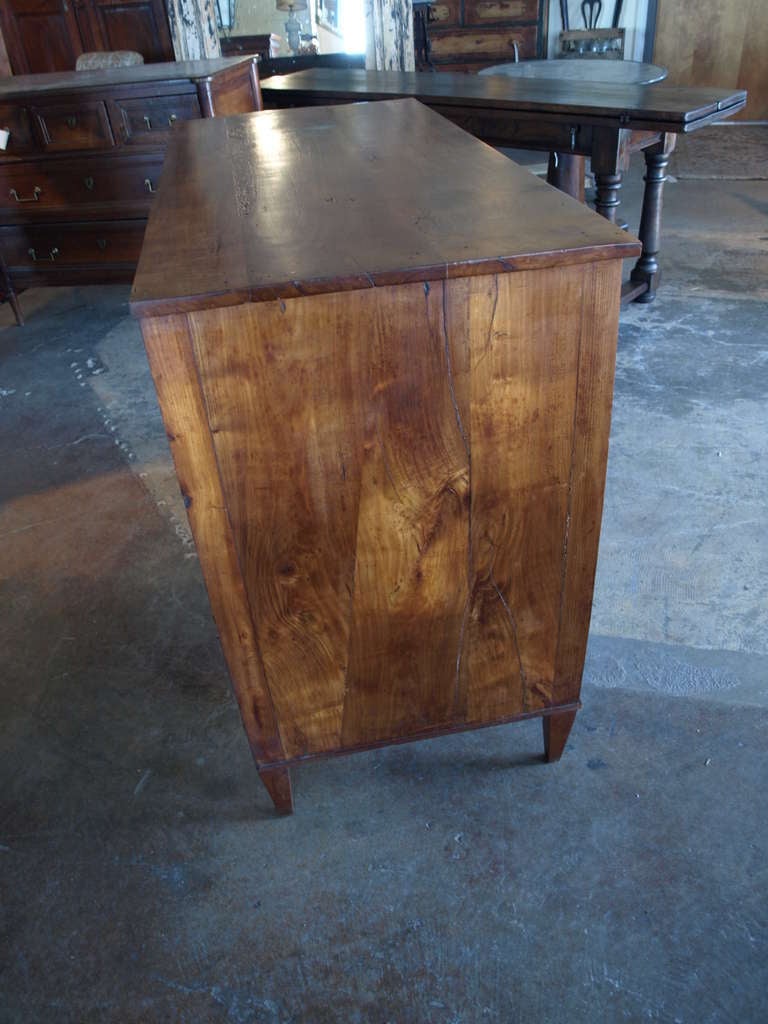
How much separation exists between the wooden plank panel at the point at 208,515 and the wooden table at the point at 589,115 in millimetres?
1863

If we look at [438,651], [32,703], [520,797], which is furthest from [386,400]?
[32,703]

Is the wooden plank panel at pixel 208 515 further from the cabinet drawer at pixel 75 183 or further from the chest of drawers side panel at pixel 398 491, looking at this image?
the cabinet drawer at pixel 75 183

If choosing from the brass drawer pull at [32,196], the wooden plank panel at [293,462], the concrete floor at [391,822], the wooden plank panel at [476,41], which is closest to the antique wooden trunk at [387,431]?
the wooden plank panel at [293,462]

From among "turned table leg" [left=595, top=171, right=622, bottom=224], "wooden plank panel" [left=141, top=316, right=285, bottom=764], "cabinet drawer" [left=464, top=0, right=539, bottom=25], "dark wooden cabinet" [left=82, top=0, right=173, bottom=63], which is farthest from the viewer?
"cabinet drawer" [left=464, top=0, right=539, bottom=25]

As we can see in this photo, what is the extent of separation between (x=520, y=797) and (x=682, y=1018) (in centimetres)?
38

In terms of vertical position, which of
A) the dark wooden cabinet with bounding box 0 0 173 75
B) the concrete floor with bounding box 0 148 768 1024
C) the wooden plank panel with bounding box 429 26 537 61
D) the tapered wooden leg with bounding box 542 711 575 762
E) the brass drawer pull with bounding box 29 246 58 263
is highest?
the dark wooden cabinet with bounding box 0 0 173 75

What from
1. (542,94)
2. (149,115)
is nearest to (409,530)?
(542,94)

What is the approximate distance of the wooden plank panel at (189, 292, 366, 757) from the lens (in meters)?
0.87

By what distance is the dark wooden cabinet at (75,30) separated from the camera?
4559 millimetres

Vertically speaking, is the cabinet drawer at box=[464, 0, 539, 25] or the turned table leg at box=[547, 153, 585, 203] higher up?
the cabinet drawer at box=[464, 0, 539, 25]

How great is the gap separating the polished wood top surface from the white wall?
3911mm

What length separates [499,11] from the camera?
20.4ft

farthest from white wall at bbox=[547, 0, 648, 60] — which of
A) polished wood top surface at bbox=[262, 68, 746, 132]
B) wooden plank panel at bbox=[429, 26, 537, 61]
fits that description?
polished wood top surface at bbox=[262, 68, 746, 132]

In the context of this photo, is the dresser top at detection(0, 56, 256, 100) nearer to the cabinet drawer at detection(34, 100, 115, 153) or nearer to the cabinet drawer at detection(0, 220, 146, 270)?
the cabinet drawer at detection(34, 100, 115, 153)
